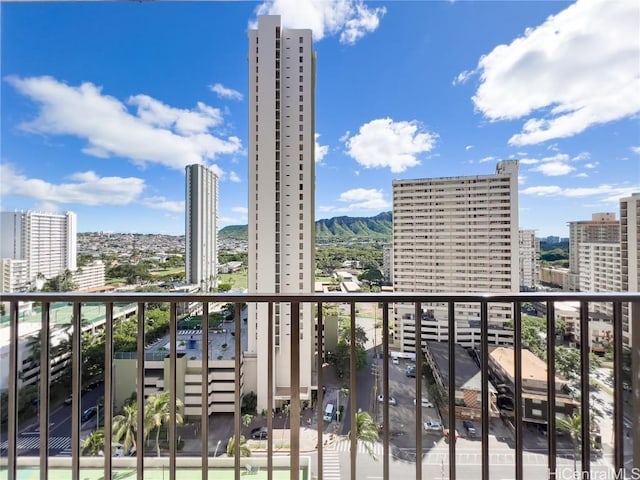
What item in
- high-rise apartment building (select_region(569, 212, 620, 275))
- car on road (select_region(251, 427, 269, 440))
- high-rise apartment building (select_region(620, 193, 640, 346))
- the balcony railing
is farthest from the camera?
high-rise apartment building (select_region(569, 212, 620, 275))

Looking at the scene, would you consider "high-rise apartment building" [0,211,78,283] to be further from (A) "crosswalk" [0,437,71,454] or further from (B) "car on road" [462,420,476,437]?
(B) "car on road" [462,420,476,437]

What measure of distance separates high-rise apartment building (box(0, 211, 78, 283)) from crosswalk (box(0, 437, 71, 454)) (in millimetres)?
888

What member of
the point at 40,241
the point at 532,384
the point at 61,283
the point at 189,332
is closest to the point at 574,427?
the point at 532,384

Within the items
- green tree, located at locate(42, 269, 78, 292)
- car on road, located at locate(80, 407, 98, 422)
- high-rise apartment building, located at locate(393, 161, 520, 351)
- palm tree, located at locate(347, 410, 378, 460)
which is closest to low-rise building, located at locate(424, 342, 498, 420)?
palm tree, located at locate(347, 410, 378, 460)

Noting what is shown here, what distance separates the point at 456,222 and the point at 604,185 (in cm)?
94

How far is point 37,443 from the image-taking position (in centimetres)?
118

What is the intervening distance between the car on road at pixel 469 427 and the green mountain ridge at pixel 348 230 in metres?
1.07

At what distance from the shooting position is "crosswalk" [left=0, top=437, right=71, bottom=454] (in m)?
1.18

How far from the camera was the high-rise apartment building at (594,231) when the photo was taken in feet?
5.51

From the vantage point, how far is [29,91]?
1864mm

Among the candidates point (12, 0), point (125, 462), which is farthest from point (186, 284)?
point (12, 0)

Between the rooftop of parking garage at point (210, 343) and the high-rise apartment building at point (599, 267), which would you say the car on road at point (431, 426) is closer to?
the rooftop of parking garage at point (210, 343)

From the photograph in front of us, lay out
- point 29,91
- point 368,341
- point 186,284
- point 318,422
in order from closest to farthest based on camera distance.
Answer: point 318,422 < point 368,341 < point 186,284 < point 29,91

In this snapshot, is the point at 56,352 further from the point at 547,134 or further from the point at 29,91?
the point at 547,134
